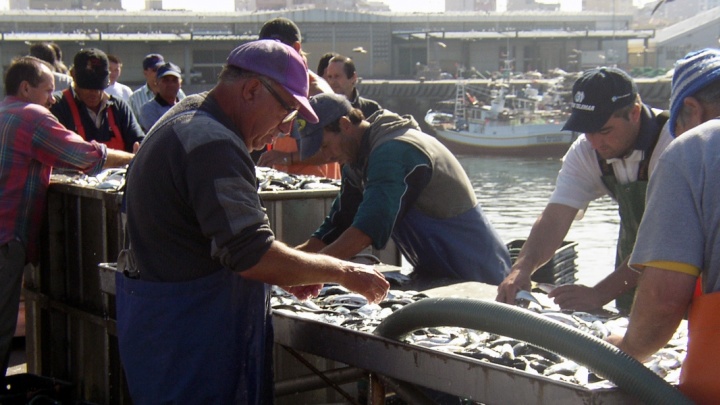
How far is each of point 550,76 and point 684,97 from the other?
221 feet

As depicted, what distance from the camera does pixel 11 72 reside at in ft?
18.9

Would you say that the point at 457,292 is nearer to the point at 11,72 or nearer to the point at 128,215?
the point at 128,215

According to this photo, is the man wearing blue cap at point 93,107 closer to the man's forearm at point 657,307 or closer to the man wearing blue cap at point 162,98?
the man wearing blue cap at point 162,98

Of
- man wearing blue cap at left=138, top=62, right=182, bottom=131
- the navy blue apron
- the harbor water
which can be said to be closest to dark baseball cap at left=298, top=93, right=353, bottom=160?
the navy blue apron

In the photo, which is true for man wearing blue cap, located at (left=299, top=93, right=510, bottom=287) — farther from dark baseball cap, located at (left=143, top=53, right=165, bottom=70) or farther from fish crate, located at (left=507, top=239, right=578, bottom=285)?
dark baseball cap, located at (left=143, top=53, right=165, bottom=70)

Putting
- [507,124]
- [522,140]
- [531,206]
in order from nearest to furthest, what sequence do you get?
[531,206] → [522,140] → [507,124]

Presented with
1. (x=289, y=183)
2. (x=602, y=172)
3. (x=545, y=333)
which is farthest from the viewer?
(x=289, y=183)

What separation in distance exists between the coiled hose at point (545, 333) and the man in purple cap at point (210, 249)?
1.18 ft

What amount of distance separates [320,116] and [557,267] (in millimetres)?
2458

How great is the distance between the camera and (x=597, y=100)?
401 cm

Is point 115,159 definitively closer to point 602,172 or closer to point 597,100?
point 602,172

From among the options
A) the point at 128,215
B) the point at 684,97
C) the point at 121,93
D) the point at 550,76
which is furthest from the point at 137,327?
the point at 550,76

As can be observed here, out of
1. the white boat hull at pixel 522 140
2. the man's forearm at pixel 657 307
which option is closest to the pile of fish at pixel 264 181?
the man's forearm at pixel 657 307

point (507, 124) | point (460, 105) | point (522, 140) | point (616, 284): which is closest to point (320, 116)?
point (616, 284)
